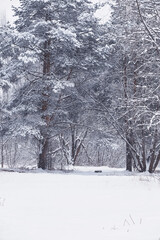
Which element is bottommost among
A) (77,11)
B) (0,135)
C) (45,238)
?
(45,238)

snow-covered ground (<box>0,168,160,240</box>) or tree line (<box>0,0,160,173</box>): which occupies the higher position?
tree line (<box>0,0,160,173</box>)

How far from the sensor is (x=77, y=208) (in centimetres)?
585

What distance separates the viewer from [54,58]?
14.1 m

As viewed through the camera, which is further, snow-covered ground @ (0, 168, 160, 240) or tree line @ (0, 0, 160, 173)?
tree line @ (0, 0, 160, 173)

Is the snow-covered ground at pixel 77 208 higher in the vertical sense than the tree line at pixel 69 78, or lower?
lower

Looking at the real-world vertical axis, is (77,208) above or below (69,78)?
below

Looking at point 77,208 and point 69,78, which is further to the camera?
point 69,78

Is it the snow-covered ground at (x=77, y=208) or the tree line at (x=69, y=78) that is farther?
the tree line at (x=69, y=78)

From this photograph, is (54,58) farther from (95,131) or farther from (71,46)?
(95,131)

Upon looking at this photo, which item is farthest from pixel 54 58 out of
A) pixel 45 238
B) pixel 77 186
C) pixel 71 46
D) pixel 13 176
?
pixel 45 238

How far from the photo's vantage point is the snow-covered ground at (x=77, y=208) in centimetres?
400

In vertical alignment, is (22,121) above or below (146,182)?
above

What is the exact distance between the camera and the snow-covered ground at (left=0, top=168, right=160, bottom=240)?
4.00 metres

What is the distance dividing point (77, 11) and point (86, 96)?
171 inches
